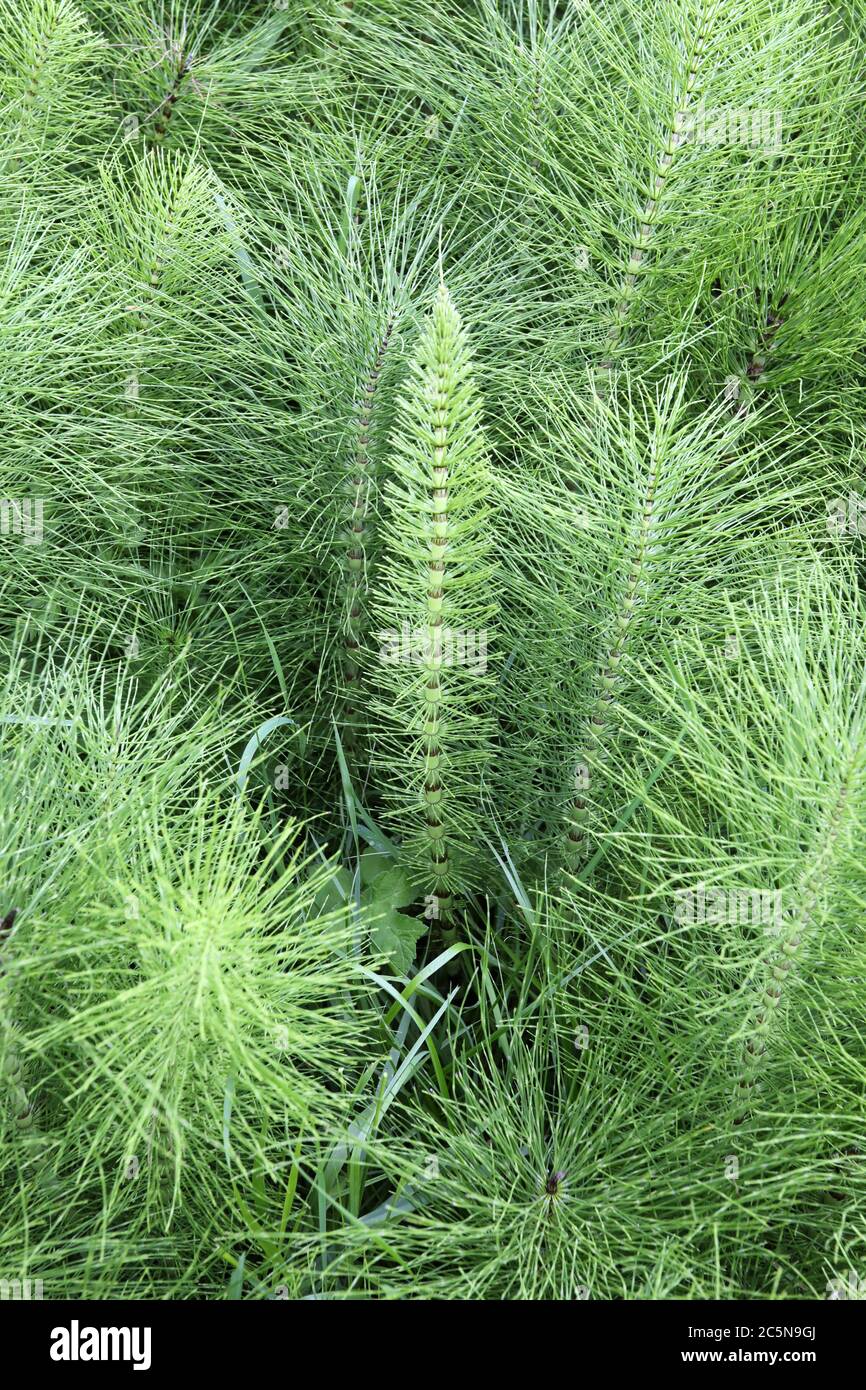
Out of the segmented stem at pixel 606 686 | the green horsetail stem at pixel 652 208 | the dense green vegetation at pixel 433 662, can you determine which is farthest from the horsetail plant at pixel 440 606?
the green horsetail stem at pixel 652 208

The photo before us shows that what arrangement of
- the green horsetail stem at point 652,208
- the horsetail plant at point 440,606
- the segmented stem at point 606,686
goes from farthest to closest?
the green horsetail stem at point 652,208, the segmented stem at point 606,686, the horsetail plant at point 440,606

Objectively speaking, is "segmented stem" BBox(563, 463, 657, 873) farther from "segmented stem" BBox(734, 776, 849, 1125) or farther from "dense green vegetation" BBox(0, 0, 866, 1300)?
"segmented stem" BBox(734, 776, 849, 1125)

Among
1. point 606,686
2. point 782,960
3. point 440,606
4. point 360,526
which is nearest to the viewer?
point 782,960

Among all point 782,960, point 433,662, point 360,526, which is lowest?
point 782,960

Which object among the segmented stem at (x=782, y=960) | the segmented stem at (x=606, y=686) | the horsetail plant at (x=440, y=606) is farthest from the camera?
the segmented stem at (x=606, y=686)

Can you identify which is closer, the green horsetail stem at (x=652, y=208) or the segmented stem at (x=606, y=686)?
the segmented stem at (x=606, y=686)

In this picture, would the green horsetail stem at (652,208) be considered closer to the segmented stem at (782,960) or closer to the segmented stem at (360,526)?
the segmented stem at (360,526)

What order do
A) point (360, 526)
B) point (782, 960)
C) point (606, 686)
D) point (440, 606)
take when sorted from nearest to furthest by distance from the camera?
1. point (782, 960)
2. point (440, 606)
3. point (606, 686)
4. point (360, 526)

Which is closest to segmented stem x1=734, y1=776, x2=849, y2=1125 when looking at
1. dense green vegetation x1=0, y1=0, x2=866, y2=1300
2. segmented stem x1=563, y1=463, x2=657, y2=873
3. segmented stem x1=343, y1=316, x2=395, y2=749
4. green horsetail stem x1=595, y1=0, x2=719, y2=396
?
dense green vegetation x1=0, y1=0, x2=866, y2=1300

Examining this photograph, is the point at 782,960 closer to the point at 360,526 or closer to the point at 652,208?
the point at 360,526

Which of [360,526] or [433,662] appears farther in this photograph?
[360,526]

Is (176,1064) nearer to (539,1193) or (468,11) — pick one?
(539,1193)

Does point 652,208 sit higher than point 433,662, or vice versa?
point 652,208

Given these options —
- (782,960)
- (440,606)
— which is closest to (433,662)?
(440,606)
